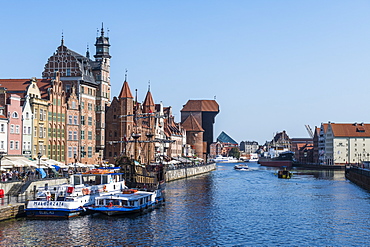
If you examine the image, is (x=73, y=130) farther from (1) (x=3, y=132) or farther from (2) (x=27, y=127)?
(1) (x=3, y=132)

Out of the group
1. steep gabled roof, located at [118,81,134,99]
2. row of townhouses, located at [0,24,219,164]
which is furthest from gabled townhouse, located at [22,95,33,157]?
steep gabled roof, located at [118,81,134,99]

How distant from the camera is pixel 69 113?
10938 cm

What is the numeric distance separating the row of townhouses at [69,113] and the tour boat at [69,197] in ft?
55.0

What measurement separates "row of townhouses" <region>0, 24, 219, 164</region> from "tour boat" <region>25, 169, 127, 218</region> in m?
16.8

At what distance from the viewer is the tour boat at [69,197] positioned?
2329 inches

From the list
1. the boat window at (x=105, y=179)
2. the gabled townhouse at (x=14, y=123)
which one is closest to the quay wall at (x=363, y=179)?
the boat window at (x=105, y=179)

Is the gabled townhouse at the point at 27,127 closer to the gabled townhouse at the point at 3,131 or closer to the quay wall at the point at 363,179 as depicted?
the gabled townhouse at the point at 3,131

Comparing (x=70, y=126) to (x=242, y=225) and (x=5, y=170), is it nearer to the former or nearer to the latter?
(x=5, y=170)

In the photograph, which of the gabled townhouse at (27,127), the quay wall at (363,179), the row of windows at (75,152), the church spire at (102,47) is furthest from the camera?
the church spire at (102,47)

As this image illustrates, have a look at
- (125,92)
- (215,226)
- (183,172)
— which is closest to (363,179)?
(183,172)

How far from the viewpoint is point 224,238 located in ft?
174

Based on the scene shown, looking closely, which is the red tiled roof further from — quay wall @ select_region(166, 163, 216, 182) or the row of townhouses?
quay wall @ select_region(166, 163, 216, 182)

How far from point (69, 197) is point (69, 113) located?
49325mm

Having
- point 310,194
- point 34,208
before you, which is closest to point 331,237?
point 34,208
